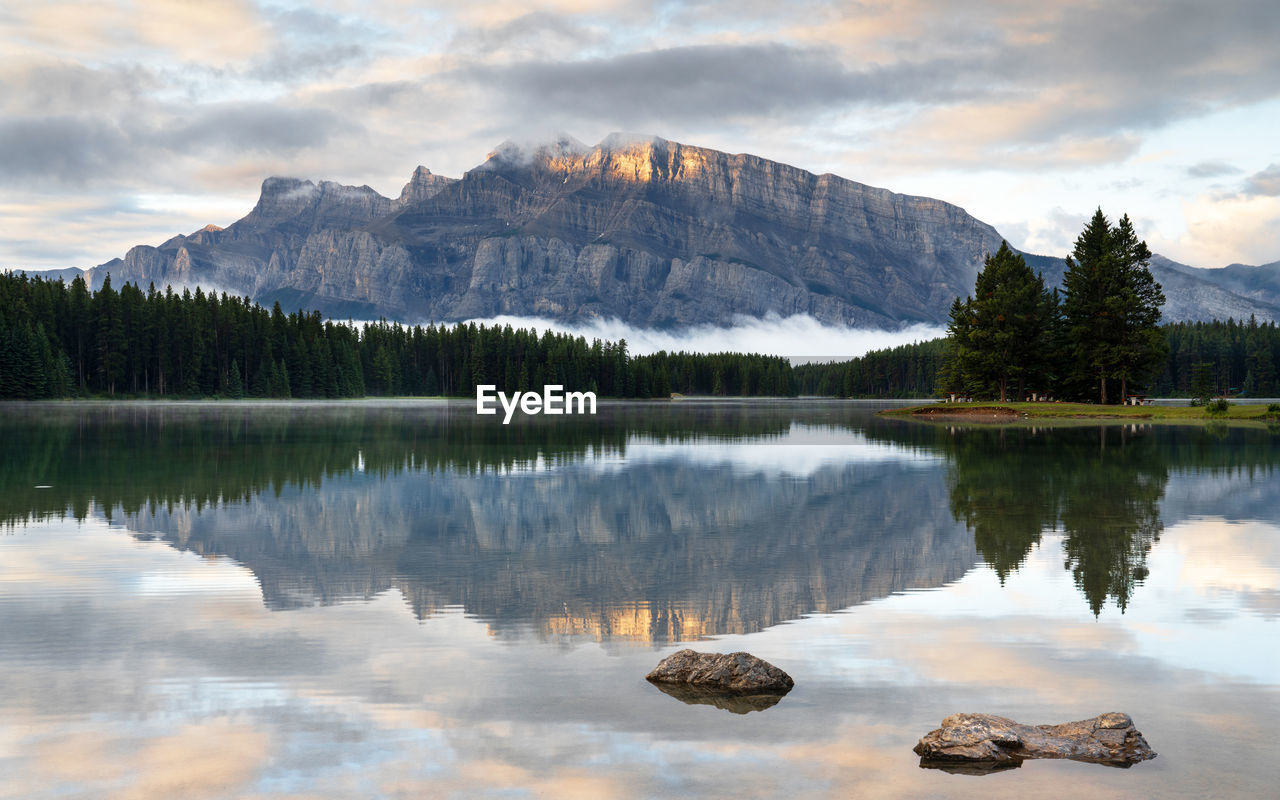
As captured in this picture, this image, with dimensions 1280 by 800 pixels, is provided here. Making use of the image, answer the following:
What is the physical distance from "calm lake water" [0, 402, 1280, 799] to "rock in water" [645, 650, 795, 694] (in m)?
0.27

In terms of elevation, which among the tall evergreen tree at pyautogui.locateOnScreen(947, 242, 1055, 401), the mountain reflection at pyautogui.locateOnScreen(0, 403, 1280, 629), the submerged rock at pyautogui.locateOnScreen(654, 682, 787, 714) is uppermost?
the tall evergreen tree at pyautogui.locateOnScreen(947, 242, 1055, 401)

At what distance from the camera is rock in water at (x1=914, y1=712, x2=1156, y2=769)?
340 inches

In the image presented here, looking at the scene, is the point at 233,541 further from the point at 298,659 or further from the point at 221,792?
the point at 221,792

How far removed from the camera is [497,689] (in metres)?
10.6

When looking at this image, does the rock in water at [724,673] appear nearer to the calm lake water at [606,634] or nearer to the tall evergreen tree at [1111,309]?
the calm lake water at [606,634]

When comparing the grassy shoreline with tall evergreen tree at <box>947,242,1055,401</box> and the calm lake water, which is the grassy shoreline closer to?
tall evergreen tree at <box>947,242,1055,401</box>

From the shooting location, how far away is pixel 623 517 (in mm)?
24531

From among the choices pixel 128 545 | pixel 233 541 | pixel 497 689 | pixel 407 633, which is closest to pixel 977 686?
pixel 497 689

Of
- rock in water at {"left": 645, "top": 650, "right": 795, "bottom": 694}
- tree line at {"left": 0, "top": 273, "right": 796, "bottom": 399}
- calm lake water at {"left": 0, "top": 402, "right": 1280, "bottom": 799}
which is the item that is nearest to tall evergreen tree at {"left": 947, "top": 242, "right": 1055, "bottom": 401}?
calm lake water at {"left": 0, "top": 402, "right": 1280, "bottom": 799}

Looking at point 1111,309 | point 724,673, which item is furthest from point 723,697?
point 1111,309

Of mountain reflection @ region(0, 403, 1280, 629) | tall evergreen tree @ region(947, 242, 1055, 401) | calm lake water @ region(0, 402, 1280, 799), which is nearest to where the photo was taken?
calm lake water @ region(0, 402, 1280, 799)

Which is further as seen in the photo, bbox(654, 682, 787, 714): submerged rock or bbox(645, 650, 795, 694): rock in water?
bbox(645, 650, 795, 694): rock in water

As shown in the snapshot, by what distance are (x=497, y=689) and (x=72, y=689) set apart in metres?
4.88

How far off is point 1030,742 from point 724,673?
3.31 meters
